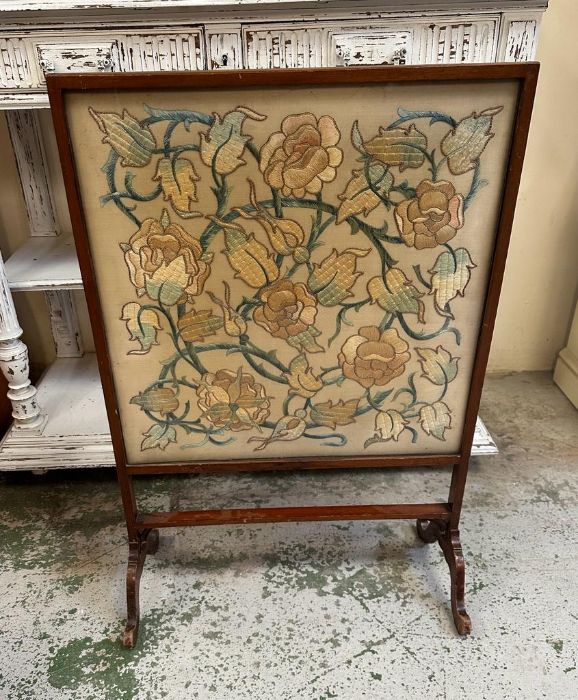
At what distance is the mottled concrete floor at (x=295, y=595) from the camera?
131 cm

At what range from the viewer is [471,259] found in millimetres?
1118

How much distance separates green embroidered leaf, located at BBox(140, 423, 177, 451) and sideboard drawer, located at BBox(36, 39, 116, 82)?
2.71 feet

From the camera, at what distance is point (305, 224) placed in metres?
1.08

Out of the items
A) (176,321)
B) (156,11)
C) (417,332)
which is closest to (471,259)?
(417,332)

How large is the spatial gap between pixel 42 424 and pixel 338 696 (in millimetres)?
1145

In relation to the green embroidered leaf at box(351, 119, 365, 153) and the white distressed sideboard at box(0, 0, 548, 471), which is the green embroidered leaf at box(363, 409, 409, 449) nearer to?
the green embroidered leaf at box(351, 119, 365, 153)

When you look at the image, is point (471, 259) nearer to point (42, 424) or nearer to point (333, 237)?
point (333, 237)

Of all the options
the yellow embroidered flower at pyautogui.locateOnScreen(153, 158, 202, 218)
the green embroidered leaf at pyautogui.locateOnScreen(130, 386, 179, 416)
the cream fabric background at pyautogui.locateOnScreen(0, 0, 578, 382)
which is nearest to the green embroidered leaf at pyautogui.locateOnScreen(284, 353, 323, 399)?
the green embroidered leaf at pyautogui.locateOnScreen(130, 386, 179, 416)

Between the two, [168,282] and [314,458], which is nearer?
[168,282]

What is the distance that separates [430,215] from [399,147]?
13 centimetres

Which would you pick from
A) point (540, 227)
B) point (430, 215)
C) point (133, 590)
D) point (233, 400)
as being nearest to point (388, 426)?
point (233, 400)

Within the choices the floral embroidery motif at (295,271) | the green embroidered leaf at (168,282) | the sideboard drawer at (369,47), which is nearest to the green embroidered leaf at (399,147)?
the floral embroidery motif at (295,271)

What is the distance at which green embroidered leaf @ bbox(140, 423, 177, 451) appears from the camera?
1.27 metres

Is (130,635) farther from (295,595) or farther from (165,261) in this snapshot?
(165,261)
